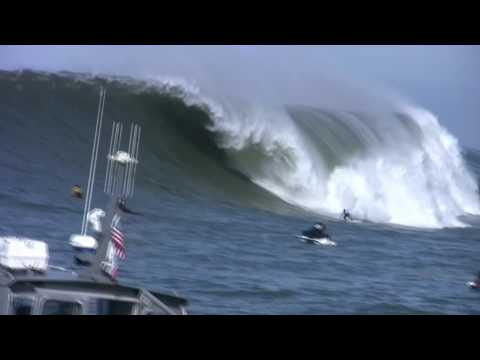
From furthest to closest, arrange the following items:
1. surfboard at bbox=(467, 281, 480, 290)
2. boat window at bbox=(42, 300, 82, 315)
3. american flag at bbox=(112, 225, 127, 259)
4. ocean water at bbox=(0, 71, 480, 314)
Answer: surfboard at bbox=(467, 281, 480, 290)
ocean water at bbox=(0, 71, 480, 314)
american flag at bbox=(112, 225, 127, 259)
boat window at bbox=(42, 300, 82, 315)

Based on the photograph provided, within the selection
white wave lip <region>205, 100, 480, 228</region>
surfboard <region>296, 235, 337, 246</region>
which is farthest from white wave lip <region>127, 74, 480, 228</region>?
surfboard <region>296, 235, 337, 246</region>

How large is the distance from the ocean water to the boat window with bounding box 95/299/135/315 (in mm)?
1920

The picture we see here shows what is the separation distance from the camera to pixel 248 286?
6957 mm

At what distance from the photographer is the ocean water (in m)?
7.21

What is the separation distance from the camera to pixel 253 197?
37.0 ft

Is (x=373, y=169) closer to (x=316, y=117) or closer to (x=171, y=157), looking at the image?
(x=316, y=117)

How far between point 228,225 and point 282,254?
1.09 metres

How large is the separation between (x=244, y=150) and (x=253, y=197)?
2322mm

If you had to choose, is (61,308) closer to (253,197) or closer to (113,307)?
(113,307)

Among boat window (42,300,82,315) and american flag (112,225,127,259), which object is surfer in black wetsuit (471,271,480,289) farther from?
boat window (42,300,82,315)

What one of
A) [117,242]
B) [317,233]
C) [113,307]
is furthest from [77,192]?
[113,307]

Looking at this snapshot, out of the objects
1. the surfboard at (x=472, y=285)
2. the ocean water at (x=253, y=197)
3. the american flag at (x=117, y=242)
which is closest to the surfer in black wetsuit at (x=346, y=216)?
the ocean water at (x=253, y=197)

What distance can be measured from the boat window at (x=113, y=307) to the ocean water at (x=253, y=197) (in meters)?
1.92
